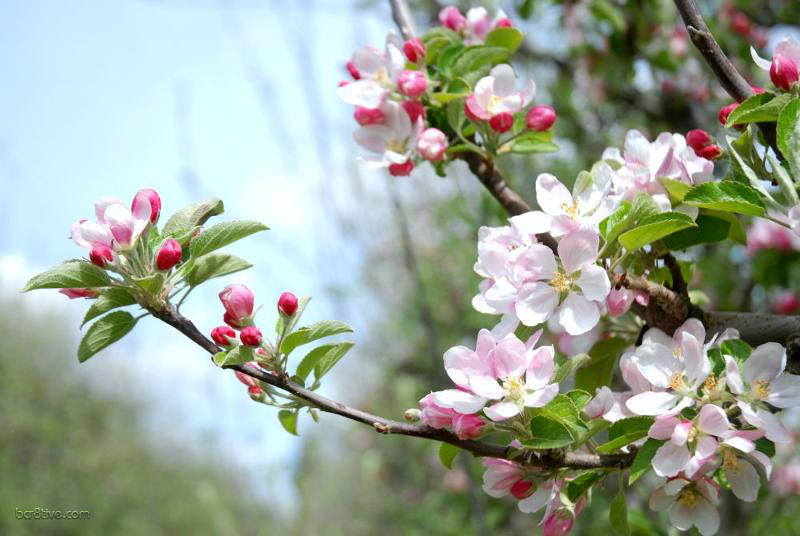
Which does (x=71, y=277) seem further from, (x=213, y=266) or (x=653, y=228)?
(x=653, y=228)

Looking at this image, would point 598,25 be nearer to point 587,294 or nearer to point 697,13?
point 697,13

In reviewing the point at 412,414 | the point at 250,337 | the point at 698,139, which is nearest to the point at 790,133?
the point at 698,139

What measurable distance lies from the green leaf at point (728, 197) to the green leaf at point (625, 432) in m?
0.23

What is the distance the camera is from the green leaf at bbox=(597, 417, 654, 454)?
0.78 metres

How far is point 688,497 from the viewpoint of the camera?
33.7 inches

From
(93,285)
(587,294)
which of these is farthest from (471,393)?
(93,285)

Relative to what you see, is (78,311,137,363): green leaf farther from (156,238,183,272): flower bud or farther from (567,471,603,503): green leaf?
(567,471,603,503): green leaf

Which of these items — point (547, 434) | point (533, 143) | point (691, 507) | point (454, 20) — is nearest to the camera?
point (547, 434)

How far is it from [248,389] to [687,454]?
468mm

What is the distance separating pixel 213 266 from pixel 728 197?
554mm

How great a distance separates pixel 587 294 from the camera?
0.81 meters

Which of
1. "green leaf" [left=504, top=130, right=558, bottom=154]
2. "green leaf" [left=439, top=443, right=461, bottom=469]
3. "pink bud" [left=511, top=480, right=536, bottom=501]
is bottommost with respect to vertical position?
"pink bud" [left=511, top=480, right=536, bottom=501]

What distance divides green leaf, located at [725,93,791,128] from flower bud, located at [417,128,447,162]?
0.37 m

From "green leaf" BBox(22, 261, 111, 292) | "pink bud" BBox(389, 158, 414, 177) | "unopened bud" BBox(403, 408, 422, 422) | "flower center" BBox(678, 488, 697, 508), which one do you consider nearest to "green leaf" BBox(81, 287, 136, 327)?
"green leaf" BBox(22, 261, 111, 292)
